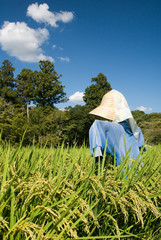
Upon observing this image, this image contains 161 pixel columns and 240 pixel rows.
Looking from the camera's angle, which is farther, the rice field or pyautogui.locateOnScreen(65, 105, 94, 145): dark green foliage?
pyautogui.locateOnScreen(65, 105, 94, 145): dark green foliage

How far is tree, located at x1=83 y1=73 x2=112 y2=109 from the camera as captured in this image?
29278 mm

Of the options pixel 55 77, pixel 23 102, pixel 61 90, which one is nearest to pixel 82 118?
pixel 61 90

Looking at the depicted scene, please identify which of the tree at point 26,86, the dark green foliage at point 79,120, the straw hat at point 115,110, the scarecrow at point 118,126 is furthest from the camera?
the tree at point 26,86

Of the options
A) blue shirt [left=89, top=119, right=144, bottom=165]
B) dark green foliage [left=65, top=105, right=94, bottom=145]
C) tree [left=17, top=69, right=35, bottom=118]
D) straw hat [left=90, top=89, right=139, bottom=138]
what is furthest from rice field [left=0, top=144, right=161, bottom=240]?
tree [left=17, top=69, right=35, bottom=118]

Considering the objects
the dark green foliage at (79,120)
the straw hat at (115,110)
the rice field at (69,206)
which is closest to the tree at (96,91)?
the dark green foliage at (79,120)

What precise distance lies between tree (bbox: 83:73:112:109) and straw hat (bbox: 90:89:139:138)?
1049 inches

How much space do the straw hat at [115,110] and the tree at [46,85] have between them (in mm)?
25713

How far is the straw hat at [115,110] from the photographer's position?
5.89ft

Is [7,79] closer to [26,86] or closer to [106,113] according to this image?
[26,86]

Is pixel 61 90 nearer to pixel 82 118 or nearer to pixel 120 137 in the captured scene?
pixel 82 118

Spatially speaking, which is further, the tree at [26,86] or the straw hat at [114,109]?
the tree at [26,86]

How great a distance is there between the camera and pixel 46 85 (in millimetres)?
26672

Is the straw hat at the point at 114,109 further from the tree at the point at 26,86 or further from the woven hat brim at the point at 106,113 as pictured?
the tree at the point at 26,86

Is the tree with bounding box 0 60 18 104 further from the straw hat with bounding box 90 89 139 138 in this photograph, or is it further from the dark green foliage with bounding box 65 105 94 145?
the straw hat with bounding box 90 89 139 138
